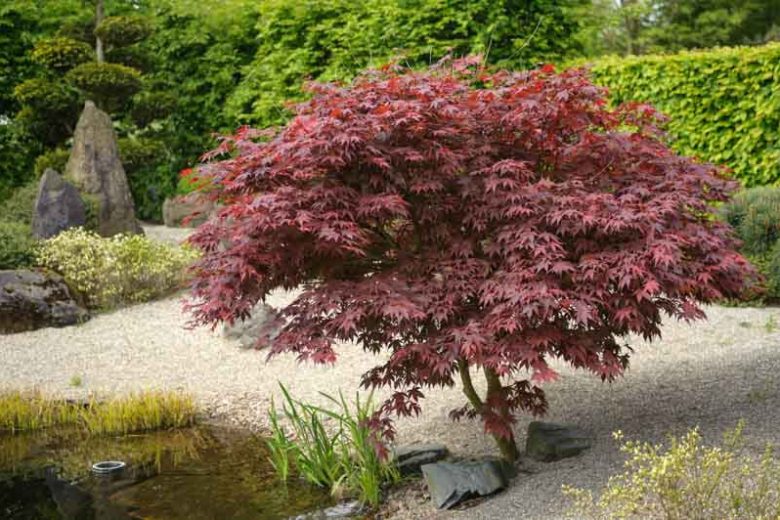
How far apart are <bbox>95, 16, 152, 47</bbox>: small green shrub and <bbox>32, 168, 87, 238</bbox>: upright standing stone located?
11.4 ft

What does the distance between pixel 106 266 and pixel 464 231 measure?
6.24 metres

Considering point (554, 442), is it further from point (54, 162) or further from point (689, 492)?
point (54, 162)

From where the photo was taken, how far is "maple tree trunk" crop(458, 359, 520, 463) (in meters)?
4.48

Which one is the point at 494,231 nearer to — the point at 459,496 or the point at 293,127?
the point at 293,127

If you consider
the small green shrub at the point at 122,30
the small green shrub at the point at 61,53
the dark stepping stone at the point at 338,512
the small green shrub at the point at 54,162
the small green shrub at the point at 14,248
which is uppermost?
the small green shrub at the point at 122,30

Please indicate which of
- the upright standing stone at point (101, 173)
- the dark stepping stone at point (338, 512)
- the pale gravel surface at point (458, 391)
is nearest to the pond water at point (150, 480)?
the dark stepping stone at point (338, 512)

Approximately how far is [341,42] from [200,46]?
3.56 meters

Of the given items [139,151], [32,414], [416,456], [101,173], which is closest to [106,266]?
[101,173]

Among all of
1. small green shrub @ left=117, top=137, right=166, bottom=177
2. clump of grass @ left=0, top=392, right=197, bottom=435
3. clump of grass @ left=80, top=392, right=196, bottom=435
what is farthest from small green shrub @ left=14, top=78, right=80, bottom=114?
clump of grass @ left=80, top=392, right=196, bottom=435

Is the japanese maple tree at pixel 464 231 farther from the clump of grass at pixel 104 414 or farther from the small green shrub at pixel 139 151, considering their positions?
the small green shrub at pixel 139 151

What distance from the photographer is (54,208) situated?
10.3 metres

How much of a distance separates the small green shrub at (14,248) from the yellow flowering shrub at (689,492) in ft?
24.7

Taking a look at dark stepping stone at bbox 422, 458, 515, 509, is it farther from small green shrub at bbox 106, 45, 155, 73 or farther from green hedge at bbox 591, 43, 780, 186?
small green shrub at bbox 106, 45, 155, 73

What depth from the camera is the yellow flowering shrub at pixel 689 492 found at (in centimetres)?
330
